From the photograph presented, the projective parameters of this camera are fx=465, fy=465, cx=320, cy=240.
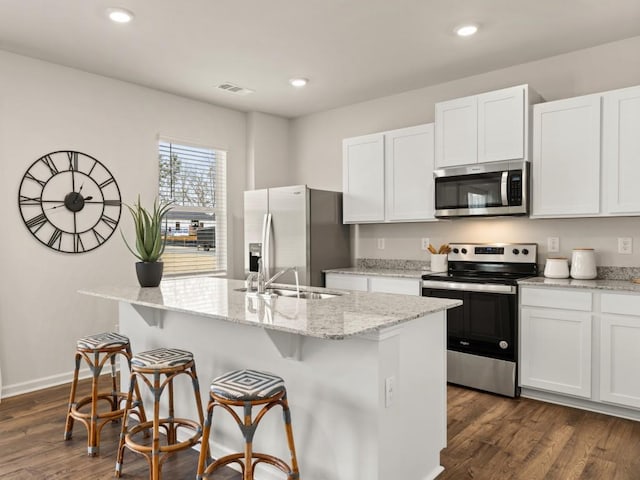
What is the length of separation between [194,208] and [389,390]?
11.6 feet

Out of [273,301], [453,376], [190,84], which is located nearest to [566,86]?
[453,376]

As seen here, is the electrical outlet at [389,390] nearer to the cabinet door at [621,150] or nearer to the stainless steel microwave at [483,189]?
the stainless steel microwave at [483,189]

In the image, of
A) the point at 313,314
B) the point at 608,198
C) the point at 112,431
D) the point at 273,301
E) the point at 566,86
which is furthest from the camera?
the point at 566,86

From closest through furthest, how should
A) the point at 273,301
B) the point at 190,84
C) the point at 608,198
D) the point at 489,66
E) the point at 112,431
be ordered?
1. the point at 273,301
2. the point at 112,431
3. the point at 608,198
4. the point at 489,66
5. the point at 190,84

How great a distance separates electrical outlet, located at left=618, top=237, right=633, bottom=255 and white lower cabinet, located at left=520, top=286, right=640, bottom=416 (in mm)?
608

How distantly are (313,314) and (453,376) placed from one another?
218 cm

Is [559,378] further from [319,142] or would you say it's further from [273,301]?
[319,142]

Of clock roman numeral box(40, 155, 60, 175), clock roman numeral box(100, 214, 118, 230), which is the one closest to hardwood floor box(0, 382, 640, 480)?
clock roman numeral box(100, 214, 118, 230)

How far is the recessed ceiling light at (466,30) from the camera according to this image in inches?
124

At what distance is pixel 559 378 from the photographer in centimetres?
324

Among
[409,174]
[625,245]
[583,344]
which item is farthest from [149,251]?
[625,245]

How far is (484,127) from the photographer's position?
12.0 ft

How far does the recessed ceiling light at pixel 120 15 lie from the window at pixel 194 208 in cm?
168

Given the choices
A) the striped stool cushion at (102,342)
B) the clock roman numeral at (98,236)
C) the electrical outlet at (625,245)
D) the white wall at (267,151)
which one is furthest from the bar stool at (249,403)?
the white wall at (267,151)
